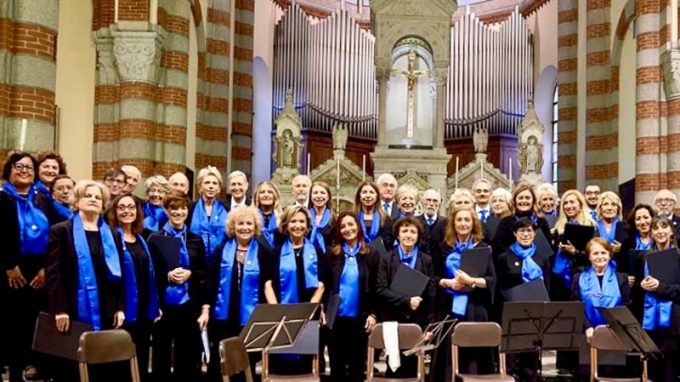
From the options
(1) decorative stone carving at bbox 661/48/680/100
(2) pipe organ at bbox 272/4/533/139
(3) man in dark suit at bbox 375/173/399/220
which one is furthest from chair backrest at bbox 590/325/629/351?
(2) pipe organ at bbox 272/4/533/139

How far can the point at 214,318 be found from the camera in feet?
20.6

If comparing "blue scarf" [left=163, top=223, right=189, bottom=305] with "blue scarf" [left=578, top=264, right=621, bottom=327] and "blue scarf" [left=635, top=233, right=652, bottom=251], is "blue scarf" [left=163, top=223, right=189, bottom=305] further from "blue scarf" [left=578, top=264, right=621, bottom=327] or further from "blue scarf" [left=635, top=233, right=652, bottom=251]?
"blue scarf" [left=635, top=233, right=652, bottom=251]

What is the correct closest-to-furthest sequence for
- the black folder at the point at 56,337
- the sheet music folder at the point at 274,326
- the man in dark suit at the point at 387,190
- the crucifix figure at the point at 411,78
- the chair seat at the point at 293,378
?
the black folder at the point at 56,337 → the sheet music folder at the point at 274,326 → the chair seat at the point at 293,378 → the man in dark suit at the point at 387,190 → the crucifix figure at the point at 411,78

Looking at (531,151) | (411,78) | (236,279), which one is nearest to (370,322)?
(236,279)

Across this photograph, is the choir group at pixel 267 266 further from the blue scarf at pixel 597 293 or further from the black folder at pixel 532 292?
the black folder at pixel 532 292

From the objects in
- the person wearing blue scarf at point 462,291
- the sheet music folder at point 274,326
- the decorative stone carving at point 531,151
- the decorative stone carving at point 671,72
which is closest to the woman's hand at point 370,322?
the person wearing blue scarf at point 462,291

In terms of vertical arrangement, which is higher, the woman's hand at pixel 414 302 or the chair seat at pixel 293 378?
the woman's hand at pixel 414 302

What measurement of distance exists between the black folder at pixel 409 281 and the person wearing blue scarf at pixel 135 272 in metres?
1.71

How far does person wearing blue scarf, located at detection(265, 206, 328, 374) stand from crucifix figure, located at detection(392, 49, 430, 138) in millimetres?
8682

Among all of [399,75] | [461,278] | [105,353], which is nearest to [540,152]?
[399,75]

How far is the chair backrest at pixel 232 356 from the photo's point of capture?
4840 mm

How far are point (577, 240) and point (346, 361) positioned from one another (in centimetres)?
210

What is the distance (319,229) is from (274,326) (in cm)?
180

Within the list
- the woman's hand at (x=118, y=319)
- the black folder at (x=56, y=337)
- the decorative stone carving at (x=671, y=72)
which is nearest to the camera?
the black folder at (x=56, y=337)
